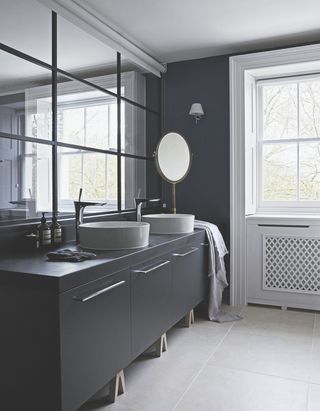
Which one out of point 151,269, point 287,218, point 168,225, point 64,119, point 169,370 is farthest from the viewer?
point 287,218

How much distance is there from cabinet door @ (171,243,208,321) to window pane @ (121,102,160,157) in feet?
3.54

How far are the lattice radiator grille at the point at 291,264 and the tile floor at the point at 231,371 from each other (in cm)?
38

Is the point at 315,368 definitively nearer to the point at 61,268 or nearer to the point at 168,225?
the point at 168,225

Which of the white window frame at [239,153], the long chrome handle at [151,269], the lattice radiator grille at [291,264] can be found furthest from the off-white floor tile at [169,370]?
the lattice radiator grille at [291,264]

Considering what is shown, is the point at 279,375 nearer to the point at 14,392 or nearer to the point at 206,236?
the point at 206,236

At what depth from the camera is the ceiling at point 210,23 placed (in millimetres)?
2609

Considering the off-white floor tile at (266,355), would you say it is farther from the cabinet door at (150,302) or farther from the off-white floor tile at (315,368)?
the cabinet door at (150,302)

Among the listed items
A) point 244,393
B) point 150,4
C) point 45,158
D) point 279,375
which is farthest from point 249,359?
point 150,4

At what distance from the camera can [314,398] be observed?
196cm

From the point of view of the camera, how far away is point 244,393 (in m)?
2.01

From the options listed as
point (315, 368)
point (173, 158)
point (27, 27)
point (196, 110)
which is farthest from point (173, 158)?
point (315, 368)

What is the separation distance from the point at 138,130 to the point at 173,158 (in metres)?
0.41

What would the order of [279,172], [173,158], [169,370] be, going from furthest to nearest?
[279,172], [173,158], [169,370]

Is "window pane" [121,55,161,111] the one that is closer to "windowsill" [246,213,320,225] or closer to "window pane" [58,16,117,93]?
"window pane" [58,16,117,93]
